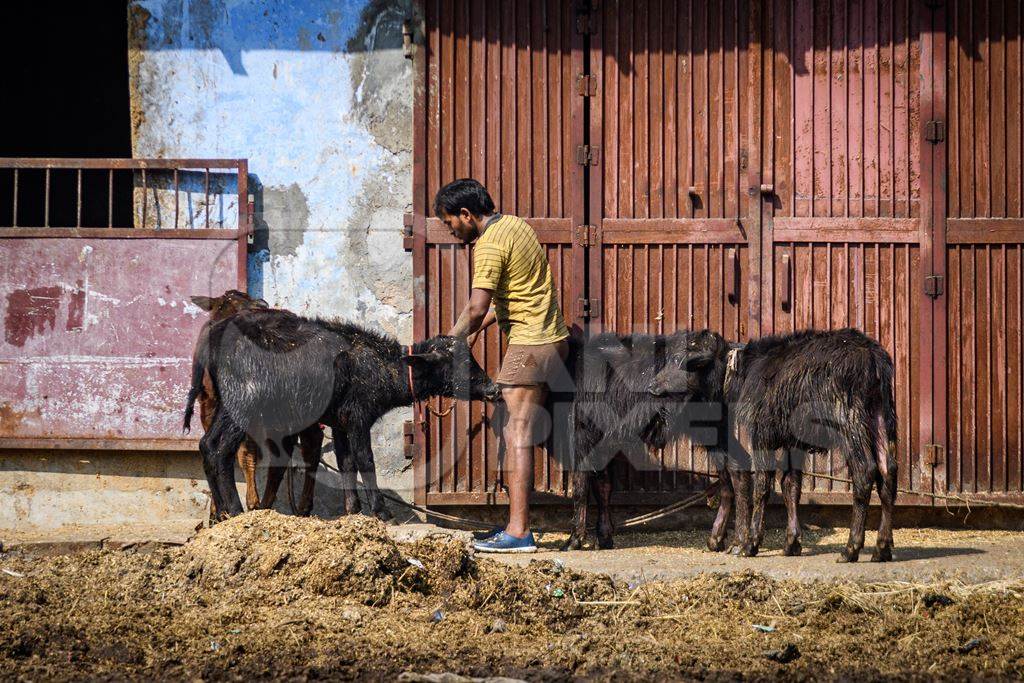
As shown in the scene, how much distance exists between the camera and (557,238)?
7.42 m

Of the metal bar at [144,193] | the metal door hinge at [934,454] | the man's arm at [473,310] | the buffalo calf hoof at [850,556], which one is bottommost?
the buffalo calf hoof at [850,556]

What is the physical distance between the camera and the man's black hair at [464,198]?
639cm

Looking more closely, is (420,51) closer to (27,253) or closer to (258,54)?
(258,54)

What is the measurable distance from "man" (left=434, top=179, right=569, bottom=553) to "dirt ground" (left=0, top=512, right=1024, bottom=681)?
0.41 meters

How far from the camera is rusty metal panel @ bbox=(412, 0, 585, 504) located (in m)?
7.41

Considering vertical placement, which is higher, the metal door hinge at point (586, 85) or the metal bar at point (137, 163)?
the metal door hinge at point (586, 85)

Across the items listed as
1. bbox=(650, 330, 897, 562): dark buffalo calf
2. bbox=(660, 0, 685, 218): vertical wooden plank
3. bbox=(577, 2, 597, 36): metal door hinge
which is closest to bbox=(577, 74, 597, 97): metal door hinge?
bbox=(577, 2, 597, 36): metal door hinge

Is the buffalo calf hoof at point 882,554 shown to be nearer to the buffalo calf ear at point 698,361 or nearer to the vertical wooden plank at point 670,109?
the buffalo calf ear at point 698,361

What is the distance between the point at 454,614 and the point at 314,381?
2254 millimetres

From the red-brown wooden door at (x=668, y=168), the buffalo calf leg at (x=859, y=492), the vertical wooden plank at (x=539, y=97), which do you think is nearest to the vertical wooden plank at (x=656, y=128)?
the red-brown wooden door at (x=668, y=168)

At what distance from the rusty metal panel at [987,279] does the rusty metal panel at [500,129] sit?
8.06 ft

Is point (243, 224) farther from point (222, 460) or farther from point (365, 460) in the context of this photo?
point (365, 460)

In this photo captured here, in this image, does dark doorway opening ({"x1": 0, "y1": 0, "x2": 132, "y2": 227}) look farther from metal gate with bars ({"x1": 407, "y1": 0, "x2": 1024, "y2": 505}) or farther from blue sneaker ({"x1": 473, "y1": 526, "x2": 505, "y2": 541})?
blue sneaker ({"x1": 473, "y1": 526, "x2": 505, "y2": 541})

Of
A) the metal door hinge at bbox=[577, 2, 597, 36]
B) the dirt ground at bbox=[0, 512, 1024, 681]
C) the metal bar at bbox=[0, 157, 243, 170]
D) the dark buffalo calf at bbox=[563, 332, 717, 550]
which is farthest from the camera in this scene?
the metal door hinge at bbox=[577, 2, 597, 36]
